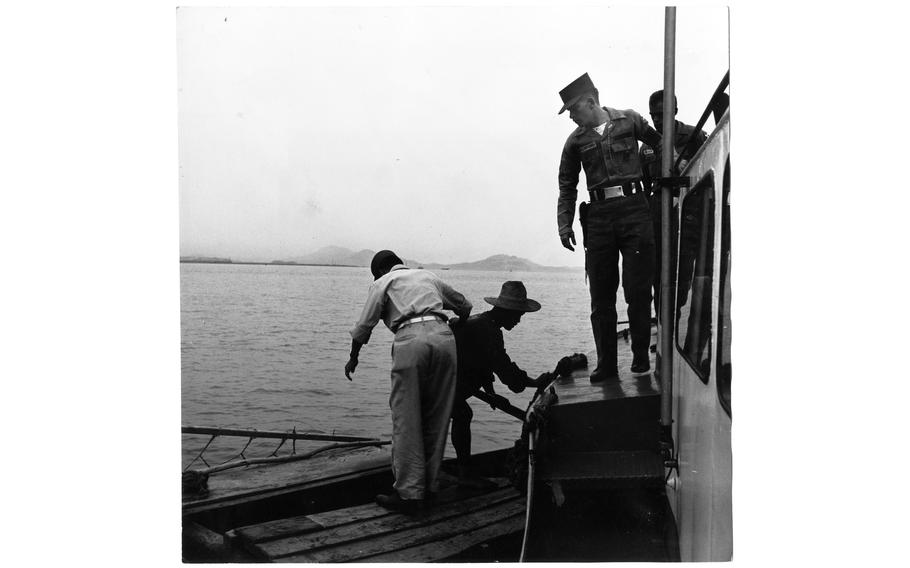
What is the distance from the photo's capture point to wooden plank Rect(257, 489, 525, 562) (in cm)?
388

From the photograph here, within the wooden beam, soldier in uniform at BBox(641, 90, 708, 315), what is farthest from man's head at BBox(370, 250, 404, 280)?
the wooden beam

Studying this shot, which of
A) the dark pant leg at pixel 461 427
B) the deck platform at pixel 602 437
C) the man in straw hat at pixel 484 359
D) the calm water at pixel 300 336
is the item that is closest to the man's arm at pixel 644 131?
the calm water at pixel 300 336

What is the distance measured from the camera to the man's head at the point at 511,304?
197 inches

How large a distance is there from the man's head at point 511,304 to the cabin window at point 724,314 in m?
1.88

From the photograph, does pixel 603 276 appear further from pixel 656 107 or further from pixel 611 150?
pixel 656 107

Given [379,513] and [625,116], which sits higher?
[625,116]

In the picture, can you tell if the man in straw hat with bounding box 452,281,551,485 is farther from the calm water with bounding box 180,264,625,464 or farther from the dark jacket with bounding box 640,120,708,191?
the dark jacket with bounding box 640,120,708,191

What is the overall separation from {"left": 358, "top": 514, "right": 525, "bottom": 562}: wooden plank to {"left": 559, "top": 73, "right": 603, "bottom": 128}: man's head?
2.20 m

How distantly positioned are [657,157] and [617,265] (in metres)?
0.86

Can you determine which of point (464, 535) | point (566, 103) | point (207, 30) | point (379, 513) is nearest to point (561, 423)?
point (464, 535)

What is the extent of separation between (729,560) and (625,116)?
7.80 feet

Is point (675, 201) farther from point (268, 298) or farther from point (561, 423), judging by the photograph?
point (268, 298)

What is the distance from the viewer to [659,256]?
4.43 metres

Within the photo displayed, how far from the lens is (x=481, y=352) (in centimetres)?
534
